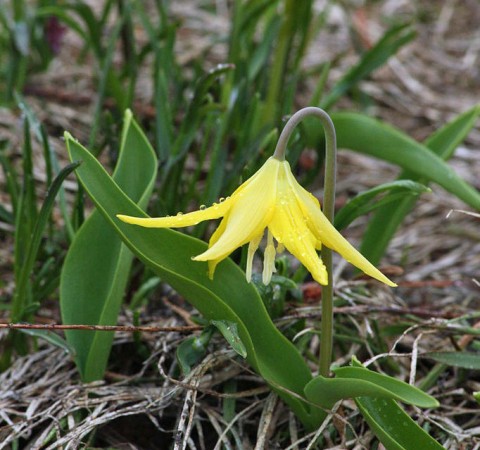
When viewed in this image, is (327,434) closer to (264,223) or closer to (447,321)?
(447,321)

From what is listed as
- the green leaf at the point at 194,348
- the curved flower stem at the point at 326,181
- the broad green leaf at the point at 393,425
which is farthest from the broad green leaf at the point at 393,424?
the green leaf at the point at 194,348

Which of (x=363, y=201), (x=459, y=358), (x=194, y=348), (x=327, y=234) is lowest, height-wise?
(x=459, y=358)

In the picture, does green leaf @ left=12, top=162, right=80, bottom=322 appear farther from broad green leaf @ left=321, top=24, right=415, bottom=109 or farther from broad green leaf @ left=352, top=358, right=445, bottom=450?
broad green leaf @ left=321, top=24, right=415, bottom=109

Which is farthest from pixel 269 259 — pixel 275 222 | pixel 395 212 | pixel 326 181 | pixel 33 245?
pixel 395 212

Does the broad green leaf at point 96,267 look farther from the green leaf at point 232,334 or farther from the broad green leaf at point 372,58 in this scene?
the broad green leaf at point 372,58

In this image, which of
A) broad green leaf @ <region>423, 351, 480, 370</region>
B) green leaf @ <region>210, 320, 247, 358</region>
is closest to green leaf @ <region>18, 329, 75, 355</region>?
green leaf @ <region>210, 320, 247, 358</region>

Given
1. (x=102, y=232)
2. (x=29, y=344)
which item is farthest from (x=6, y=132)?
(x=102, y=232)

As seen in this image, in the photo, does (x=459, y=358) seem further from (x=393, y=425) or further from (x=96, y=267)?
(x=96, y=267)
